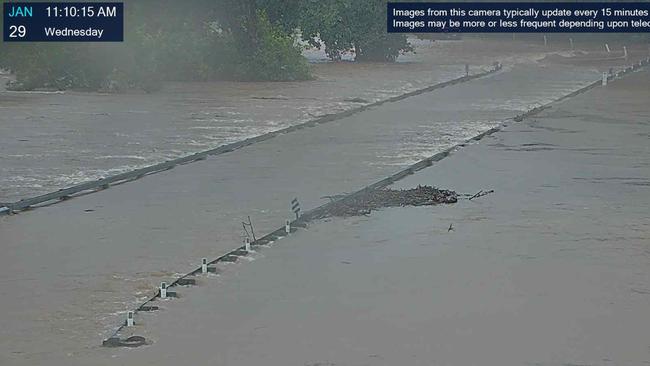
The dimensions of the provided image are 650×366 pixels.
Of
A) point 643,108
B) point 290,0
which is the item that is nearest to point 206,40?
point 290,0

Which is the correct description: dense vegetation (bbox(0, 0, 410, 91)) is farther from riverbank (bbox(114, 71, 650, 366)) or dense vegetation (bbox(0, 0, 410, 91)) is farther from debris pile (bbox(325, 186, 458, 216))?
debris pile (bbox(325, 186, 458, 216))

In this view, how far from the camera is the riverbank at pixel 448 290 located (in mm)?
11320

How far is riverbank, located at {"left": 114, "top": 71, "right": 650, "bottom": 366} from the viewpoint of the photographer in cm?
1132

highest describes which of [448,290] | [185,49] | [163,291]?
[185,49]
